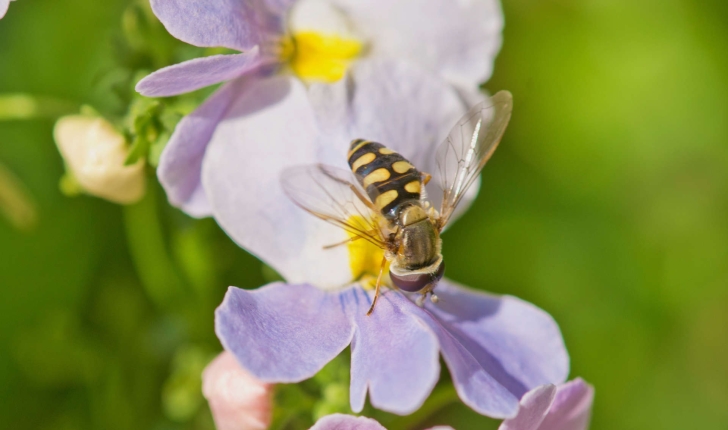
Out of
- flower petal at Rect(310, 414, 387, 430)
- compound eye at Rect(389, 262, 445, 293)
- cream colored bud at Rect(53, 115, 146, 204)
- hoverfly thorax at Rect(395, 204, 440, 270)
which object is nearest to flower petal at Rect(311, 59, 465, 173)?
hoverfly thorax at Rect(395, 204, 440, 270)

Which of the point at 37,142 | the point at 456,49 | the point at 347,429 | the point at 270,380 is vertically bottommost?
the point at 37,142

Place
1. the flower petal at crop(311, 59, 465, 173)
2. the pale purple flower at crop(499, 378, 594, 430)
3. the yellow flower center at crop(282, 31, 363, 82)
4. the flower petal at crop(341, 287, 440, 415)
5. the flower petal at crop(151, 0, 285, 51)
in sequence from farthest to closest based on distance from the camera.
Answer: the yellow flower center at crop(282, 31, 363, 82)
the flower petal at crop(311, 59, 465, 173)
the flower petal at crop(151, 0, 285, 51)
the pale purple flower at crop(499, 378, 594, 430)
the flower petal at crop(341, 287, 440, 415)

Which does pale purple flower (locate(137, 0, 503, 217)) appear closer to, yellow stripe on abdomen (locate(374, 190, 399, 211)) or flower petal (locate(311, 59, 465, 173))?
flower petal (locate(311, 59, 465, 173))

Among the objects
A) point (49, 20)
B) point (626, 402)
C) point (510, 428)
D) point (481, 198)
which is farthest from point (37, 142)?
point (626, 402)

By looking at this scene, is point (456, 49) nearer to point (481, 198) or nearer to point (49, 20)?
point (481, 198)

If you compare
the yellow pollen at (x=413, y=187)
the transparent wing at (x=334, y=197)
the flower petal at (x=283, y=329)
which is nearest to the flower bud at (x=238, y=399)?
the flower petal at (x=283, y=329)

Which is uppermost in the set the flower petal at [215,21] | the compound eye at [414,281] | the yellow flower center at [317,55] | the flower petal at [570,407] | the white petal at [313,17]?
the flower petal at [215,21]

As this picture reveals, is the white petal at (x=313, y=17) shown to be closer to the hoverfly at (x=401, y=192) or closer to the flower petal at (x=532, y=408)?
the hoverfly at (x=401, y=192)
